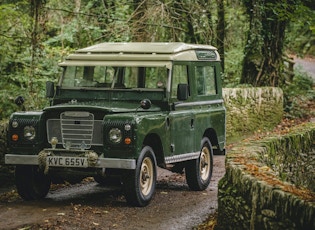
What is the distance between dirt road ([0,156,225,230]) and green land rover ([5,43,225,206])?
Result: 0.27 metres

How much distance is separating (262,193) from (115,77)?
18.1ft

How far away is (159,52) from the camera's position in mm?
11641

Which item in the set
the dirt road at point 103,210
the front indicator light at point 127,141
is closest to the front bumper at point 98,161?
the front indicator light at point 127,141

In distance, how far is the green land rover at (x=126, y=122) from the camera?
9.91 meters

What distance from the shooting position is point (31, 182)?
34.7ft

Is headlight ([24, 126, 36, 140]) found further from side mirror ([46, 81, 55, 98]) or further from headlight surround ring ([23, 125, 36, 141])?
side mirror ([46, 81, 55, 98])

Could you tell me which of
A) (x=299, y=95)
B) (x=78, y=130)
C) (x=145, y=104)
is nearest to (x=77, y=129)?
(x=78, y=130)

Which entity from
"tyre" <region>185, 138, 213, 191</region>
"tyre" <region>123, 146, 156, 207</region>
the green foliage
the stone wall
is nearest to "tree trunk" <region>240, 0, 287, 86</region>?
the green foliage

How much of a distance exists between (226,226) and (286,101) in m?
17.1

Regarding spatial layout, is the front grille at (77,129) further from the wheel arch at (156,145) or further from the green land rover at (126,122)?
the wheel arch at (156,145)

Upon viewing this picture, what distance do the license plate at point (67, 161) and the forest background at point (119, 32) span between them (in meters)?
3.58

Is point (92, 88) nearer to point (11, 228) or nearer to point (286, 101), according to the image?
point (11, 228)

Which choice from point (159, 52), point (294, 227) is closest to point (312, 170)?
point (159, 52)

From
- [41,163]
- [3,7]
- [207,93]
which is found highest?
[3,7]
